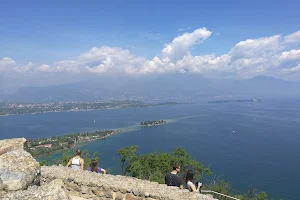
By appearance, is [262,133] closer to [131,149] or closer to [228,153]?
[228,153]

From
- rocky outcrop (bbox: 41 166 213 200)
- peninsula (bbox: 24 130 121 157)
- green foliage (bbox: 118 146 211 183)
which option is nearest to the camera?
rocky outcrop (bbox: 41 166 213 200)

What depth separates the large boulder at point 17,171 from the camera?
359cm

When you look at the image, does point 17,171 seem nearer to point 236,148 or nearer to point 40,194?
point 40,194

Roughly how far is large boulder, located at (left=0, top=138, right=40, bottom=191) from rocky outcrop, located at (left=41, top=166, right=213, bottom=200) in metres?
2.18

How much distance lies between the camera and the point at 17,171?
374 centimetres

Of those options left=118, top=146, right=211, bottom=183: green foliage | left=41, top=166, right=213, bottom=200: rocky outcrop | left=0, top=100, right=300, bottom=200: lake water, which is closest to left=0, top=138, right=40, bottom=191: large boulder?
left=41, top=166, right=213, bottom=200: rocky outcrop

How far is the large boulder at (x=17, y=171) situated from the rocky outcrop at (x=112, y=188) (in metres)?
2.18

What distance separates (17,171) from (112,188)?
263 cm

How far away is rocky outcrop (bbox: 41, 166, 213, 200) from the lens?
5535mm

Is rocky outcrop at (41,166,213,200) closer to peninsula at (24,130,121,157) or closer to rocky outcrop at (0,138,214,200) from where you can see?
rocky outcrop at (0,138,214,200)

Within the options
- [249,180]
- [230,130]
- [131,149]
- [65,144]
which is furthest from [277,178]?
[65,144]

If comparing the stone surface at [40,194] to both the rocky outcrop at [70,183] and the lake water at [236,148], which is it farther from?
the lake water at [236,148]

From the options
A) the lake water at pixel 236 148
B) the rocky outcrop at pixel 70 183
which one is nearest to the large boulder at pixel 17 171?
the rocky outcrop at pixel 70 183

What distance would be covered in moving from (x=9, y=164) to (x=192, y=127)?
10265 centimetres
